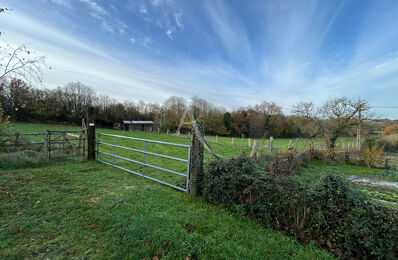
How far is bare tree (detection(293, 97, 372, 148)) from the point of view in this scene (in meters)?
11.9

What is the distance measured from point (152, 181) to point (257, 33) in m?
9.22

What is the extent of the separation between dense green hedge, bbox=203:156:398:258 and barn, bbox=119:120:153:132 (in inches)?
1369

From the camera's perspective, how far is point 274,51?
29.8 feet

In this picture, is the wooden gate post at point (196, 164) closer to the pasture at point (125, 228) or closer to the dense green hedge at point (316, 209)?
the pasture at point (125, 228)

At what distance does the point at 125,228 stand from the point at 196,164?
168cm

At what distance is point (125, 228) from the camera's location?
7.47 feet

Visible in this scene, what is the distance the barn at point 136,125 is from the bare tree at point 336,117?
30938 mm

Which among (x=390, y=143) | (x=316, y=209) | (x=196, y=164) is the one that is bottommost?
(x=316, y=209)

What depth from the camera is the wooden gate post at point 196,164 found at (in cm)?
340

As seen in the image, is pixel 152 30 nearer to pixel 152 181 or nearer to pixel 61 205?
pixel 152 181

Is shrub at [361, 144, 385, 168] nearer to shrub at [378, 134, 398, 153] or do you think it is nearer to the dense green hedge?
shrub at [378, 134, 398, 153]

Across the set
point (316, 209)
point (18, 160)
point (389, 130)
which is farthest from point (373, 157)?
point (18, 160)

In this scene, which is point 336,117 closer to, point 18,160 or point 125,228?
point 125,228

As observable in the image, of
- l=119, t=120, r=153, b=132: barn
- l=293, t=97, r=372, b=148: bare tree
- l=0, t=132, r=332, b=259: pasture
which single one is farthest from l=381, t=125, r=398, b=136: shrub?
l=119, t=120, r=153, b=132: barn
